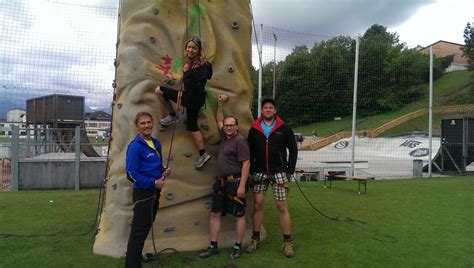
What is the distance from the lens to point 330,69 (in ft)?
42.7

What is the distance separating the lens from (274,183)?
4414mm

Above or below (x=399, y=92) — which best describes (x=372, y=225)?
below

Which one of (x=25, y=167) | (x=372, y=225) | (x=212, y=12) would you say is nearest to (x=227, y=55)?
(x=212, y=12)

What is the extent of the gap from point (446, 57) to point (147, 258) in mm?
44541

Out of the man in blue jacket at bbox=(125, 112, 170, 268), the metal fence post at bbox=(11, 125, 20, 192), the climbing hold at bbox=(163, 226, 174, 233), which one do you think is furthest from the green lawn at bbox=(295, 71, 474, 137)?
the man in blue jacket at bbox=(125, 112, 170, 268)

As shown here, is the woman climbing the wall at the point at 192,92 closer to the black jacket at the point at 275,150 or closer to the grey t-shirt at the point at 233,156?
the grey t-shirt at the point at 233,156

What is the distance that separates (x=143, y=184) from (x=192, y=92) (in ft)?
3.91

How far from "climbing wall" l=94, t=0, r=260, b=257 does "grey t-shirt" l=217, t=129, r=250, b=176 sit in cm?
42

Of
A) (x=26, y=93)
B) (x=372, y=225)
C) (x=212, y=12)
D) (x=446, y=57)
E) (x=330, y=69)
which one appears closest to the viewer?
(x=212, y=12)

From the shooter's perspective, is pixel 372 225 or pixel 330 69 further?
pixel 330 69

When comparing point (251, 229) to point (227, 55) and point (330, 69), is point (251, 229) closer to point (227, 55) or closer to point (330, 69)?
point (227, 55)

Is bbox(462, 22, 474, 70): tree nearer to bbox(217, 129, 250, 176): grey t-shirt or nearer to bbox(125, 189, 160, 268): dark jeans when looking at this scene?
bbox(217, 129, 250, 176): grey t-shirt

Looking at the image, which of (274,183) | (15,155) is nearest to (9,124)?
(15,155)

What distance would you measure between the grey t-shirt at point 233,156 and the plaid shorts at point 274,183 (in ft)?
1.12
